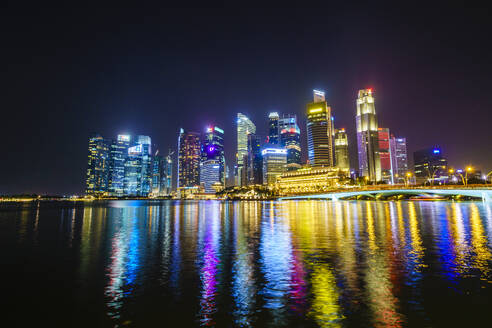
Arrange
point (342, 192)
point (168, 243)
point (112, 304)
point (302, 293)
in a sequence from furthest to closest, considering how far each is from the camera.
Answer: point (342, 192)
point (168, 243)
point (302, 293)
point (112, 304)

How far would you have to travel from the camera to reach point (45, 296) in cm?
1270

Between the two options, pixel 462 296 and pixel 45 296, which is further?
pixel 45 296

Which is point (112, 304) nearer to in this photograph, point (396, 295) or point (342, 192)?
point (396, 295)

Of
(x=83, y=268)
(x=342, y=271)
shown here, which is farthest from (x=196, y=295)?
(x=83, y=268)

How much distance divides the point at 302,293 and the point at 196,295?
4.58 m

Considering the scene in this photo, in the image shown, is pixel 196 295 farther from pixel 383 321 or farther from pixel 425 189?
pixel 425 189

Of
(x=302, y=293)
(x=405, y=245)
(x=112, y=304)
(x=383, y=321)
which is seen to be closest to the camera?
(x=383, y=321)

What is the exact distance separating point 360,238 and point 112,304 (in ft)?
73.2

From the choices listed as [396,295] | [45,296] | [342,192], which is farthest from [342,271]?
[342,192]

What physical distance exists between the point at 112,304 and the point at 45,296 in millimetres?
3899

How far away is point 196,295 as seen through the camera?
12.3m

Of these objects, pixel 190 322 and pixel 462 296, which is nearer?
pixel 190 322

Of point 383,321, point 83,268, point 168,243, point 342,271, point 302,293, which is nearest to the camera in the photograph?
point 383,321

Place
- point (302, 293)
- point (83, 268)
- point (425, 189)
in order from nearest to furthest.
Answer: point (302, 293)
point (83, 268)
point (425, 189)
